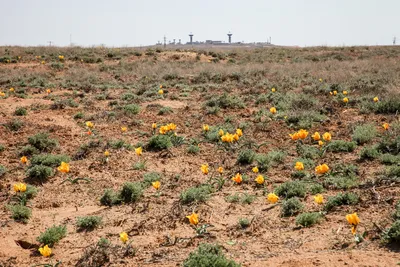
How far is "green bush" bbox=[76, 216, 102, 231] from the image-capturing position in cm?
471

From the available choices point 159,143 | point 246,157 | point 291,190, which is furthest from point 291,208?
point 159,143

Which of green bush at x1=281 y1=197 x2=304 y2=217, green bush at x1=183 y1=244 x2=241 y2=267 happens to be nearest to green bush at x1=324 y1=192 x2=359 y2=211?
green bush at x1=281 y1=197 x2=304 y2=217

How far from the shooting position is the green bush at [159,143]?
763 cm

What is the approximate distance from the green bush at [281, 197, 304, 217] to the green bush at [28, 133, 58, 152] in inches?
195

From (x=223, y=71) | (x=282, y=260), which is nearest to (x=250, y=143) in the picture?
(x=282, y=260)

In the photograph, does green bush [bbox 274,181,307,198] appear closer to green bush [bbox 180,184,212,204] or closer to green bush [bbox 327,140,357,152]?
green bush [bbox 180,184,212,204]

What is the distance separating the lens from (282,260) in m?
3.50

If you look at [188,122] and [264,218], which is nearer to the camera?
[264,218]

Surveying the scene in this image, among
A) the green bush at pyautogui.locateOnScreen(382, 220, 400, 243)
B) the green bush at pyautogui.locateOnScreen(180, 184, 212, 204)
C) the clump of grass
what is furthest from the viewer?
the clump of grass

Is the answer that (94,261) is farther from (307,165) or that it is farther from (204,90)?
(204,90)

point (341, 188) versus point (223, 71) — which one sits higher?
point (223, 71)

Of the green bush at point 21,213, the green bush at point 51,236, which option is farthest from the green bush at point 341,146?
the green bush at point 21,213

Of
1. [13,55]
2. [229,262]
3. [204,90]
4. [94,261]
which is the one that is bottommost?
[94,261]

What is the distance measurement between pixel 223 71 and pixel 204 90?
3.63 m
